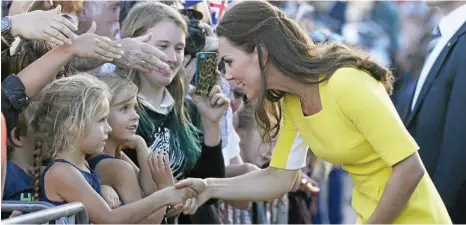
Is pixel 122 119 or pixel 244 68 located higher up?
pixel 244 68

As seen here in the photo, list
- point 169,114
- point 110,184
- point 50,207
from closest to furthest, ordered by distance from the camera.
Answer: point 50,207, point 110,184, point 169,114

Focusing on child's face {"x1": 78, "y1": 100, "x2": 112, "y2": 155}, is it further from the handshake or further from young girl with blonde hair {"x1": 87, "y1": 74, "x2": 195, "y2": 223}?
the handshake

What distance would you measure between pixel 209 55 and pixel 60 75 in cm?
76

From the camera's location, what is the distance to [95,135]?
4266mm

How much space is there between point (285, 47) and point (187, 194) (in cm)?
78

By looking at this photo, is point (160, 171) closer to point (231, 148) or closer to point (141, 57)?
point (141, 57)

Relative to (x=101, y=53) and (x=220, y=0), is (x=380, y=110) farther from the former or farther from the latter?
(x=220, y=0)

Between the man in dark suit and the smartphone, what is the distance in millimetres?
1407

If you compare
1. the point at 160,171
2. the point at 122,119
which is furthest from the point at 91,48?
the point at 160,171

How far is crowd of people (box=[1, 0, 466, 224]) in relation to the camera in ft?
13.2

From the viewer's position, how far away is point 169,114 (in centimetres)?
496

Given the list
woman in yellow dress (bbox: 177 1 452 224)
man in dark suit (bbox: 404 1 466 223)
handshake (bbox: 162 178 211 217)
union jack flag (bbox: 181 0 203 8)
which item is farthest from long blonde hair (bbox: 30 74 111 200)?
man in dark suit (bbox: 404 1 466 223)

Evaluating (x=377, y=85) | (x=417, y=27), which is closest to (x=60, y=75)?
(x=377, y=85)

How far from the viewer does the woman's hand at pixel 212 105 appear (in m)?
4.98
